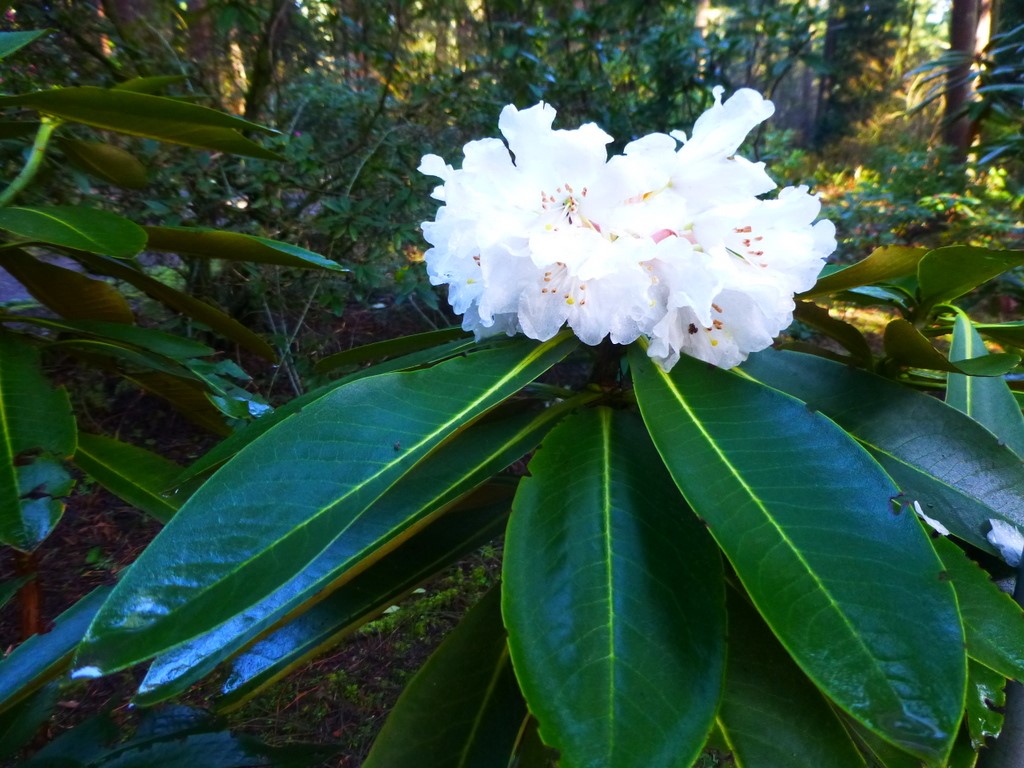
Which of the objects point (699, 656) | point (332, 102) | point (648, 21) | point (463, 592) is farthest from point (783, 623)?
point (648, 21)

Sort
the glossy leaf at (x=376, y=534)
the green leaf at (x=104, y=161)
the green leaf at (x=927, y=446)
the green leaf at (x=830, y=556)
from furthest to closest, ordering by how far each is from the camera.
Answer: the green leaf at (x=104, y=161) < the green leaf at (x=927, y=446) < the glossy leaf at (x=376, y=534) < the green leaf at (x=830, y=556)

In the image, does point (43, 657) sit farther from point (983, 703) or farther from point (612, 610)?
point (983, 703)

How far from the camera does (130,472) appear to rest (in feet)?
2.96

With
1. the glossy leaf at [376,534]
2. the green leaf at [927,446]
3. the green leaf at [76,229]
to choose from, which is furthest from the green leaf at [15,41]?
the green leaf at [927,446]

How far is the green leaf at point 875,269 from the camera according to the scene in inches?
30.0

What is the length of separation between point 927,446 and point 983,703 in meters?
0.24

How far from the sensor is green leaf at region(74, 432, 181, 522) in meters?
0.86

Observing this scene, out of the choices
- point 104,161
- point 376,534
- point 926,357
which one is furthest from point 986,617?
point 104,161

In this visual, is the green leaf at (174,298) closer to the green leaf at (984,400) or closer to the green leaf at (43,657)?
the green leaf at (43,657)

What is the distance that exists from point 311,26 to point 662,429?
3017mm

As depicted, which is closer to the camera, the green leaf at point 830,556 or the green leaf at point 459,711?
the green leaf at point 830,556

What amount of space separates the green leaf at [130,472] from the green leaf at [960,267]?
1.02 m

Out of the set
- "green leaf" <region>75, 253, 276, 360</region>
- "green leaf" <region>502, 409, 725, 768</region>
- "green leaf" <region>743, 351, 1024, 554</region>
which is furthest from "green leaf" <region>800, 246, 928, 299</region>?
"green leaf" <region>75, 253, 276, 360</region>

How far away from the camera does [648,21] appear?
11.6 ft
